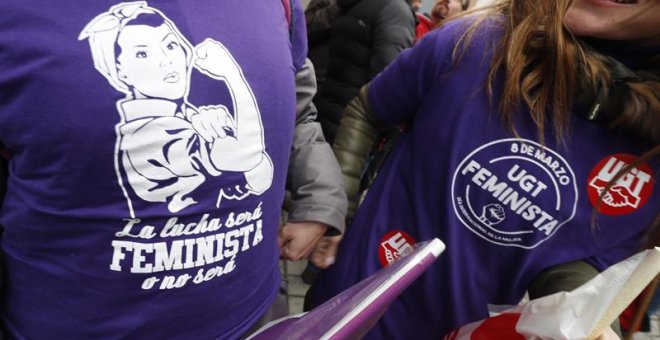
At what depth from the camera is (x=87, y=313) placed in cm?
69

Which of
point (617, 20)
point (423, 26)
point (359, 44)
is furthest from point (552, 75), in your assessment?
point (423, 26)

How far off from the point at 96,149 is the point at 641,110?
86cm

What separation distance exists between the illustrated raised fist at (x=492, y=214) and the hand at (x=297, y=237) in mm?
A: 346

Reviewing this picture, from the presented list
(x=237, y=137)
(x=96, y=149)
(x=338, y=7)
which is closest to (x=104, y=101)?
(x=96, y=149)

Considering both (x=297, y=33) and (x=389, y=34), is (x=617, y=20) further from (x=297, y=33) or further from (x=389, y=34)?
(x=389, y=34)

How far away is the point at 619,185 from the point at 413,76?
1.54 feet

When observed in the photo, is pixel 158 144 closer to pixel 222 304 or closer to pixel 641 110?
pixel 222 304

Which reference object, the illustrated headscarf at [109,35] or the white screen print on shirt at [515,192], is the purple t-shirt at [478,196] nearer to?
the white screen print on shirt at [515,192]

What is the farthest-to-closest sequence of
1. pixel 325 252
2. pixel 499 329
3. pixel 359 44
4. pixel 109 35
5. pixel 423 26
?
pixel 423 26 < pixel 359 44 < pixel 325 252 < pixel 499 329 < pixel 109 35

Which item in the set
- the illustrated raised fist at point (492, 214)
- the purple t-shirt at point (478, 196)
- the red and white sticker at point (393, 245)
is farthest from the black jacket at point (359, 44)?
the illustrated raised fist at point (492, 214)

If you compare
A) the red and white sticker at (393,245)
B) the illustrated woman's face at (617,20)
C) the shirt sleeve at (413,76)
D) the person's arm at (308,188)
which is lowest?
the red and white sticker at (393,245)

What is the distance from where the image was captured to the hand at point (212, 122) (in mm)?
659

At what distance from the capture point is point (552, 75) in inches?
34.4

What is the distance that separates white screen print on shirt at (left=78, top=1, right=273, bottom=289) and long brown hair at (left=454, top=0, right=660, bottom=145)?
1.64 feet
